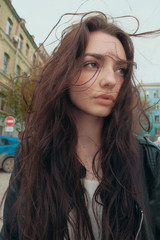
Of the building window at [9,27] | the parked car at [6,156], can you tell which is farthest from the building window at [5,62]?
the parked car at [6,156]

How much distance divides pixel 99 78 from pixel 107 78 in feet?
0.15

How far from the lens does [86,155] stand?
1.11 metres

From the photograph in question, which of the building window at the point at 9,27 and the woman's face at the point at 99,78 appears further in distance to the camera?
the building window at the point at 9,27

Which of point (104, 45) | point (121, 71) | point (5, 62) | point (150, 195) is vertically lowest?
point (150, 195)

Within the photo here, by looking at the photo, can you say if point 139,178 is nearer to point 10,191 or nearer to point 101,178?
point 101,178

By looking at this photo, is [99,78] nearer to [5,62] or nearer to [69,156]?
[69,156]

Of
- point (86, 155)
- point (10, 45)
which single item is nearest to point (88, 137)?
point (86, 155)

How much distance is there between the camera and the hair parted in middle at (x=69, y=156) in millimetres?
897

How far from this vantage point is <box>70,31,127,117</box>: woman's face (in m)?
0.96

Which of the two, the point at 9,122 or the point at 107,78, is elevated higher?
the point at 9,122

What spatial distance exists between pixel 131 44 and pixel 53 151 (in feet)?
2.83

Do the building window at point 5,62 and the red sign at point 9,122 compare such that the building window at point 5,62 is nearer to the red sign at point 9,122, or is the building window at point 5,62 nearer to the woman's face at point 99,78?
the red sign at point 9,122

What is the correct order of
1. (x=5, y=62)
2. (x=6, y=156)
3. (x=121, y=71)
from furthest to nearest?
1. (x=5, y=62)
2. (x=6, y=156)
3. (x=121, y=71)

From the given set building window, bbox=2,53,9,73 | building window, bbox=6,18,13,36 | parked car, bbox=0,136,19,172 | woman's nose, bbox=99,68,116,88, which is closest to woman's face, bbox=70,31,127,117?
woman's nose, bbox=99,68,116,88
